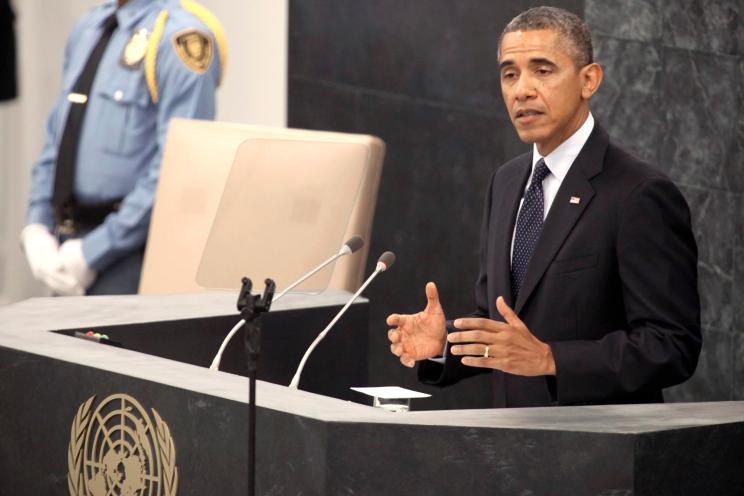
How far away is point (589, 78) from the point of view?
9.68ft

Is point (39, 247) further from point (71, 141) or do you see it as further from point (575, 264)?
point (575, 264)

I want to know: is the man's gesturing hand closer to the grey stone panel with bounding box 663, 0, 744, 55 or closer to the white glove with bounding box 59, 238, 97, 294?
the grey stone panel with bounding box 663, 0, 744, 55

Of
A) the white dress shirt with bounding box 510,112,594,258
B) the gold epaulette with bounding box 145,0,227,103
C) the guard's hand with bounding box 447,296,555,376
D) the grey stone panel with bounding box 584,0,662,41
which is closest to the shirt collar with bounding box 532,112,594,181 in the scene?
the white dress shirt with bounding box 510,112,594,258

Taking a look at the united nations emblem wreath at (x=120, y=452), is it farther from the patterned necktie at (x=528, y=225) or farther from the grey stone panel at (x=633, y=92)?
the grey stone panel at (x=633, y=92)

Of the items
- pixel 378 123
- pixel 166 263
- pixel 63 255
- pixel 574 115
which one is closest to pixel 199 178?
pixel 166 263

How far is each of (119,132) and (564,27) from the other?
7.22 feet

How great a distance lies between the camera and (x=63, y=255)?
4.83m

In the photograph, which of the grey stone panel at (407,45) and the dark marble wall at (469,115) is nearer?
the dark marble wall at (469,115)

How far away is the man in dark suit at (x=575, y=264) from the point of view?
2.73 meters

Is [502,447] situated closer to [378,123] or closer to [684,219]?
[684,219]

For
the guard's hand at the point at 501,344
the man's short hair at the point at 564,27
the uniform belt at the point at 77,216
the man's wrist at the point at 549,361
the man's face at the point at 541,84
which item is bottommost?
the man's wrist at the point at 549,361

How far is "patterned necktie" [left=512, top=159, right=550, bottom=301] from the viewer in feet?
9.84

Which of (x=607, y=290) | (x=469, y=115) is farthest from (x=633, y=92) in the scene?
(x=607, y=290)

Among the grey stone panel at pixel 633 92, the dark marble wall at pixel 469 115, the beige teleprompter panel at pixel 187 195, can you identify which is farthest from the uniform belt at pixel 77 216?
the grey stone panel at pixel 633 92
